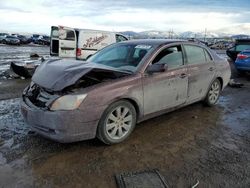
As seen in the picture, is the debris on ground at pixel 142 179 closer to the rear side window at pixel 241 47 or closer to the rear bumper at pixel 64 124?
the rear bumper at pixel 64 124

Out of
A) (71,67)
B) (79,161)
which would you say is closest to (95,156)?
(79,161)

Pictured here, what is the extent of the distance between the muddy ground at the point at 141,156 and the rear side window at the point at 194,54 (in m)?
1.20

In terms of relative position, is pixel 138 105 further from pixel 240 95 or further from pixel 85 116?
pixel 240 95

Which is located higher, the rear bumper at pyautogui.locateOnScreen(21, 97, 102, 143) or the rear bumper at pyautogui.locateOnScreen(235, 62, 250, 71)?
the rear bumper at pyautogui.locateOnScreen(235, 62, 250, 71)

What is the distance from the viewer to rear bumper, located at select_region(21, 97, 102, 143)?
3658 millimetres

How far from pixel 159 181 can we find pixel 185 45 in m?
3.14

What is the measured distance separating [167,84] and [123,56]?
977mm

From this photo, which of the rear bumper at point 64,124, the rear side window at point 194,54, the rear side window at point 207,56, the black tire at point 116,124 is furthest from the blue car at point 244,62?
the rear bumper at point 64,124

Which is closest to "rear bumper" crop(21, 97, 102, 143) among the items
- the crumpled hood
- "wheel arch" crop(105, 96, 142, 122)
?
the crumpled hood

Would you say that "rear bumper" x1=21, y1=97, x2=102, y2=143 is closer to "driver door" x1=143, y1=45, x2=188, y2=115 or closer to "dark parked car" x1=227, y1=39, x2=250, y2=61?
"driver door" x1=143, y1=45, x2=188, y2=115

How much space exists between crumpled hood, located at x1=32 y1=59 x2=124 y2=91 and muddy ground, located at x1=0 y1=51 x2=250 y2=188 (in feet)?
3.01

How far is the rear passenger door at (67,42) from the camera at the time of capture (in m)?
13.7

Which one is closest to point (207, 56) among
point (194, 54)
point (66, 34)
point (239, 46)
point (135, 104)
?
point (194, 54)

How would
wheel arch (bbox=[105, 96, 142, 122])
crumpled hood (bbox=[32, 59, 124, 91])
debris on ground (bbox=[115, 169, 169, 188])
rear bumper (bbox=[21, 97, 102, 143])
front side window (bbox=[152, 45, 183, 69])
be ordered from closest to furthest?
debris on ground (bbox=[115, 169, 169, 188]) → rear bumper (bbox=[21, 97, 102, 143]) → crumpled hood (bbox=[32, 59, 124, 91]) → wheel arch (bbox=[105, 96, 142, 122]) → front side window (bbox=[152, 45, 183, 69])
